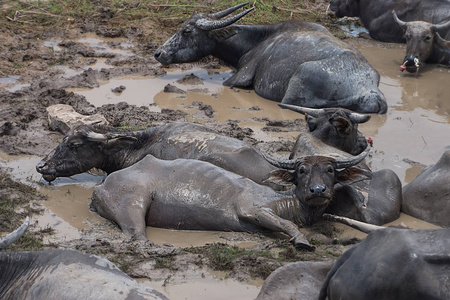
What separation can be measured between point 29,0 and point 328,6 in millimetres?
6285

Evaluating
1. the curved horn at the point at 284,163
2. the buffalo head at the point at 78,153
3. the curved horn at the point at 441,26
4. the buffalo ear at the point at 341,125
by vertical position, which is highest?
the curved horn at the point at 284,163

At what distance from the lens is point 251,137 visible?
9391mm

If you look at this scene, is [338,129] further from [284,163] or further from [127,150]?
[127,150]

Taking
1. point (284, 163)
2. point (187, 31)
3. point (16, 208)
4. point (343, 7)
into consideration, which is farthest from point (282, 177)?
point (343, 7)

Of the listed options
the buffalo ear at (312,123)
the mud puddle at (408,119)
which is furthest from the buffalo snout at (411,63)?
the buffalo ear at (312,123)

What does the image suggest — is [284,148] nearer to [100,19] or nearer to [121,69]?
[121,69]

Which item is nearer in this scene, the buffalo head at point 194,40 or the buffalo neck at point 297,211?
the buffalo neck at point 297,211

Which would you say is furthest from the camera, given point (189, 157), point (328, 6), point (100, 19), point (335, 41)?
point (328, 6)

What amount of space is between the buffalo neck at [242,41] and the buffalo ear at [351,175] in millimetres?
5610

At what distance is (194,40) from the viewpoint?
12500mm

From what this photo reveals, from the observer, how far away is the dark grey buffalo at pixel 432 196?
7.07 m

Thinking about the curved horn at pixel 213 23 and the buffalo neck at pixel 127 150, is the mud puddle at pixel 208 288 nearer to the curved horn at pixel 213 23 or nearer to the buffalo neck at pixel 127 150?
the buffalo neck at pixel 127 150

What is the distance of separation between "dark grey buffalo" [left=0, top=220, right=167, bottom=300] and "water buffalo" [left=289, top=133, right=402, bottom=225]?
2765mm

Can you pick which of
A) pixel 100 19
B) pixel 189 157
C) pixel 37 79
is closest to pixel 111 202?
pixel 189 157
